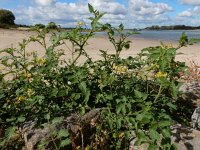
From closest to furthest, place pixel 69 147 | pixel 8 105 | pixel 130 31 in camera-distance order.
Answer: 1. pixel 69 147
2. pixel 8 105
3. pixel 130 31

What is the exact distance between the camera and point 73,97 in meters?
3.30

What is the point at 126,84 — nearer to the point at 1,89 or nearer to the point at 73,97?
the point at 73,97

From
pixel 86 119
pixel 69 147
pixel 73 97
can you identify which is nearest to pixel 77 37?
pixel 73 97

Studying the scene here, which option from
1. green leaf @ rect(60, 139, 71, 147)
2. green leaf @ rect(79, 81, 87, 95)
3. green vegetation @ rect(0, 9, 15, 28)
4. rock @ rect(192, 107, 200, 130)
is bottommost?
green vegetation @ rect(0, 9, 15, 28)

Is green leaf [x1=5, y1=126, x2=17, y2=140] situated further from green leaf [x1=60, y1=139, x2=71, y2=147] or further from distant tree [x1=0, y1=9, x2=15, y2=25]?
distant tree [x1=0, y1=9, x2=15, y2=25]

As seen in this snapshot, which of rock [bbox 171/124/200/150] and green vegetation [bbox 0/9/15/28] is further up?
rock [bbox 171/124/200/150]

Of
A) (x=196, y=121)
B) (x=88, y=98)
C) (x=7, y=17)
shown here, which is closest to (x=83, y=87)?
(x=88, y=98)

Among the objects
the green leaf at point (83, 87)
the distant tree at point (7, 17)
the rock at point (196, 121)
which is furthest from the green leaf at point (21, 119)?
the distant tree at point (7, 17)

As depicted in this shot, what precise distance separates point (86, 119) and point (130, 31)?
1046 millimetres

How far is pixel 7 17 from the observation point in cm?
5338

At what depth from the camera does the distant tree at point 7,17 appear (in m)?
52.5

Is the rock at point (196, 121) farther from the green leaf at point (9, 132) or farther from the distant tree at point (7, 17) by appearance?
the distant tree at point (7, 17)

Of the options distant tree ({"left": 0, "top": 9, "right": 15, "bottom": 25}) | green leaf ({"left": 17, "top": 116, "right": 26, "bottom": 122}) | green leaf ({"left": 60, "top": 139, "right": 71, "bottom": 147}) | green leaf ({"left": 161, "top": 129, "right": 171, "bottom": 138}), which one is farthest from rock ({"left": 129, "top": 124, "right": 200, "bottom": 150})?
distant tree ({"left": 0, "top": 9, "right": 15, "bottom": 25})

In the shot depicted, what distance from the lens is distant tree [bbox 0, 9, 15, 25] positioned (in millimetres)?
52531
